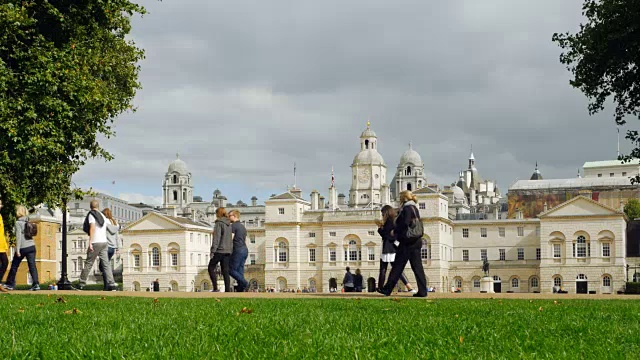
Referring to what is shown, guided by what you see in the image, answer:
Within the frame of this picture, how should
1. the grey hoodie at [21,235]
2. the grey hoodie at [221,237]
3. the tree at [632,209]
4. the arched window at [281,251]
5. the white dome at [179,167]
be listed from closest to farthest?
the grey hoodie at [21,235], the grey hoodie at [221,237], the arched window at [281,251], the tree at [632,209], the white dome at [179,167]

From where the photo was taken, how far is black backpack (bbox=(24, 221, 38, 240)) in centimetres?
1950

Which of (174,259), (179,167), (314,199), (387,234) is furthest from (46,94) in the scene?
(179,167)

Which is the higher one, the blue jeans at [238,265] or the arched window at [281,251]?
the arched window at [281,251]

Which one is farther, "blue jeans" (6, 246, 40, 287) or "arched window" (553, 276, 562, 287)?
"arched window" (553, 276, 562, 287)

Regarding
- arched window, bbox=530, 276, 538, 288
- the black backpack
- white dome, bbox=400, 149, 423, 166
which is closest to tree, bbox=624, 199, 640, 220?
arched window, bbox=530, 276, 538, 288

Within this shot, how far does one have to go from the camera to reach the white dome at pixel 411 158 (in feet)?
573

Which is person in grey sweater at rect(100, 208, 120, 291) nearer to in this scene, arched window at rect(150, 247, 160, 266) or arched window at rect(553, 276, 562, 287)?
arched window at rect(553, 276, 562, 287)

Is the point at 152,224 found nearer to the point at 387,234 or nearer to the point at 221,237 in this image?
the point at 221,237

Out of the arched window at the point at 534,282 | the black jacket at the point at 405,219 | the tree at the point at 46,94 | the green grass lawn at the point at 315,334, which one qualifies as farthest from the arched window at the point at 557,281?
the green grass lawn at the point at 315,334

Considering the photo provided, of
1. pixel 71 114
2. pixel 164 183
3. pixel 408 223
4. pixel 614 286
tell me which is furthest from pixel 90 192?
pixel 164 183

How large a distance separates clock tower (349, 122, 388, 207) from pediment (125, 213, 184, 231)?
54726 millimetres

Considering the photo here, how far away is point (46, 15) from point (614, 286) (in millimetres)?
77021

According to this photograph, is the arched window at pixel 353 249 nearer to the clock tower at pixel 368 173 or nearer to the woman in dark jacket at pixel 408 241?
the clock tower at pixel 368 173

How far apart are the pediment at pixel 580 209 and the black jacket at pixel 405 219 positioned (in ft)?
258
